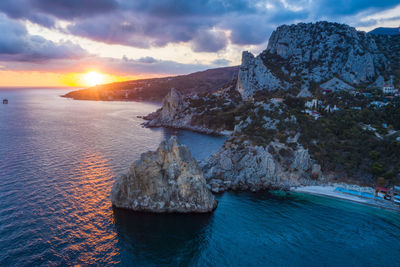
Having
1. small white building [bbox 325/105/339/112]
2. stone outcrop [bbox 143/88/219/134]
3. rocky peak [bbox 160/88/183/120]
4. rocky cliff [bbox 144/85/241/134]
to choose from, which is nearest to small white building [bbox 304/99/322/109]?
small white building [bbox 325/105/339/112]

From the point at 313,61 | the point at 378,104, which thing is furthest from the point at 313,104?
the point at 313,61

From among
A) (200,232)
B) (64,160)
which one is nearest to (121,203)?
(200,232)

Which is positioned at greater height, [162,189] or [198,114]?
[198,114]

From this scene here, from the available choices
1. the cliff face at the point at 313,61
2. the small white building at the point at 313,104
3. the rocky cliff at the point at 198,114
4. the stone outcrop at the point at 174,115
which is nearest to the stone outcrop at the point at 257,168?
the small white building at the point at 313,104

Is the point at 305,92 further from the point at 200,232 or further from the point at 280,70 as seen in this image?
the point at 200,232

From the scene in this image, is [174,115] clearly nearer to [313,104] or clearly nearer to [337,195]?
[313,104]
